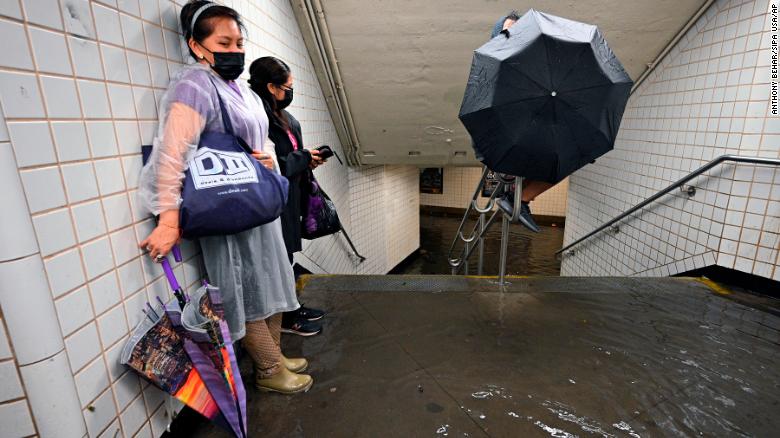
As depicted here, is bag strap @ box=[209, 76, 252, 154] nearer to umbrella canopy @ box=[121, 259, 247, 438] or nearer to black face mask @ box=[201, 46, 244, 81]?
black face mask @ box=[201, 46, 244, 81]

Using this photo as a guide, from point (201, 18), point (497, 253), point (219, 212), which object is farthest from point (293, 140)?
point (497, 253)

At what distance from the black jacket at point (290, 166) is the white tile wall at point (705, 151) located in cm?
307

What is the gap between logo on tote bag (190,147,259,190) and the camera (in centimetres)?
123

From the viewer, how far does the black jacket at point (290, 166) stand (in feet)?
6.01

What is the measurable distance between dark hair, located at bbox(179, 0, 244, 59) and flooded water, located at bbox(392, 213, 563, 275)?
17.7 ft

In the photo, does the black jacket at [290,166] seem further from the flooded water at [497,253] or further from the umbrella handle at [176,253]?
the flooded water at [497,253]

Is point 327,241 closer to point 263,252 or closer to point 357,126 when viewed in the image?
point 357,126

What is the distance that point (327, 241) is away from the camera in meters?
3.90

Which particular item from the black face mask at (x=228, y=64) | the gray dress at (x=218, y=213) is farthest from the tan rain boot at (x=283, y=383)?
the black face mask at (x=228, y=64)

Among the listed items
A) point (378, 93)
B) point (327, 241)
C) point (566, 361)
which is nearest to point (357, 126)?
point (378, 93)

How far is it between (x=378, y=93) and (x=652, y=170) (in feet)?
9.10

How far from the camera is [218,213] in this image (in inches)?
48.4

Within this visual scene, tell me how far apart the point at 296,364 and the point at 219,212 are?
1.00 meters

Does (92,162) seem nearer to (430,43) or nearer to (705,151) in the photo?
(430,43)
